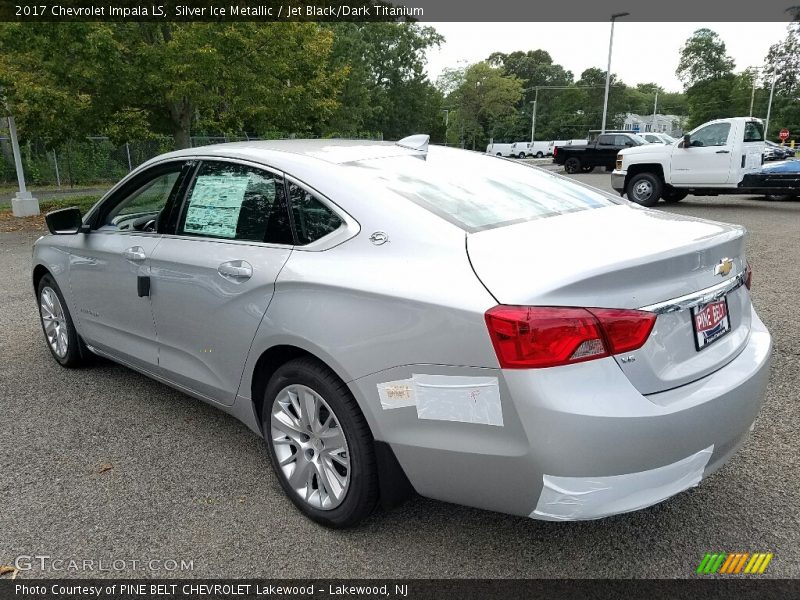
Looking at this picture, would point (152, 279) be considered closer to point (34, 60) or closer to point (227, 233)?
point (227, 233)

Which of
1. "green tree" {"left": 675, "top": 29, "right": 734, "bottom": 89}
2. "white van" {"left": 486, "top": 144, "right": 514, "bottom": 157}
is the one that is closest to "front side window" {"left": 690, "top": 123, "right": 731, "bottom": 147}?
"white van" {"left": 486, "top": 144, "right": 514, "bottom": 157}

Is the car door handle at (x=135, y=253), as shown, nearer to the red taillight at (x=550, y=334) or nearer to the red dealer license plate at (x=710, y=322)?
the red taillight at (x=550, y=334)

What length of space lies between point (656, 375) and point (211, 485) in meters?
2.15

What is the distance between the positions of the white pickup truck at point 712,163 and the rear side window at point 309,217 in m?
13.0

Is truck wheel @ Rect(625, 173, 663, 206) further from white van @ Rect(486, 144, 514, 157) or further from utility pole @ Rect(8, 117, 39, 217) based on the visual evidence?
white van @ Rect(486, 144, 514, 157)

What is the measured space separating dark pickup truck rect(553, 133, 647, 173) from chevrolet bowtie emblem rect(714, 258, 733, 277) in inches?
1119

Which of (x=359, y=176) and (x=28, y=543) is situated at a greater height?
(x=359, y=176)

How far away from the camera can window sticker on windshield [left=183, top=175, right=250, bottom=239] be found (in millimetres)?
3166

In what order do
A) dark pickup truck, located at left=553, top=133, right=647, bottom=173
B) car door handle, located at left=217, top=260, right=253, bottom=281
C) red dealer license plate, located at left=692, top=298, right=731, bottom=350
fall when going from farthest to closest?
dark pickup truck, located at left=553, top=133, right=647, bottom=173 → car door handle, located at left=217, top=260, right=253, bottom=281 → red dealer license plate, located at left=692, top=298, right=731, bottom=350

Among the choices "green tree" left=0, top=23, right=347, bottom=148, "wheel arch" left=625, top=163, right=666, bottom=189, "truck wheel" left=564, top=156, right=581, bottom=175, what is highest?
"green tree" left=0, top=23, right=347, bottom=148

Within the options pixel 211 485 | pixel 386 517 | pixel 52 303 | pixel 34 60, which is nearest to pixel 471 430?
pixel 386 517

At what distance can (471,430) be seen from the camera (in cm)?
218

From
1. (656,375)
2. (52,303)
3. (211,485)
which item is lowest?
(211,485)

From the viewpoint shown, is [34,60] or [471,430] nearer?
[471,430]
